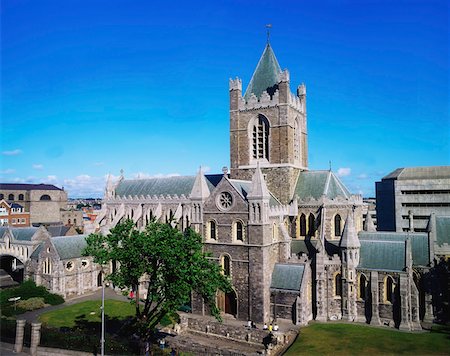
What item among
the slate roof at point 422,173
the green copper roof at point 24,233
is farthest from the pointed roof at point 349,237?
the slate roof at point 422,173

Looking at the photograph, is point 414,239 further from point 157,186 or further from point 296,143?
point 157,186

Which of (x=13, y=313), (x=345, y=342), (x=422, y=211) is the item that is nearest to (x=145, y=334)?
(x=345, y=342)

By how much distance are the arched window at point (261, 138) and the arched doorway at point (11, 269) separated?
122 feet

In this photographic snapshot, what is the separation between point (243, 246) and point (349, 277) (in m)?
10.2

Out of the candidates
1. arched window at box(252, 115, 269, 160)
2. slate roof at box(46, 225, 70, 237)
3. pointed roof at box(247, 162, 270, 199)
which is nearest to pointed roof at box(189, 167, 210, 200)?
pointed roof at box(247, 162, 270, 199)

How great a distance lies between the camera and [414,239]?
37031 millimetres

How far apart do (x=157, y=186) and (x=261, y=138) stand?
63.0 feet

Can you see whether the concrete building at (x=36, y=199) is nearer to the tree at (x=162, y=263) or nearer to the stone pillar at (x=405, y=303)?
the tree at (x=162, y=263)

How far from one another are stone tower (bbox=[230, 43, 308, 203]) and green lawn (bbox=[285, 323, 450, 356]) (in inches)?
565

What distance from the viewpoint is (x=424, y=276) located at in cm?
3456

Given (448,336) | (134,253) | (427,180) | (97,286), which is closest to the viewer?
(134,253)

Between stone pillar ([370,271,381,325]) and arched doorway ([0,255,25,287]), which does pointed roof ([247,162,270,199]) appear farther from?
arched doorway ([0,255,25,287])

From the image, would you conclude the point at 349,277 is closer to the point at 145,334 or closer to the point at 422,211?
the point at 145,334

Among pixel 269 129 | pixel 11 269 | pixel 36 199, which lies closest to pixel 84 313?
pixel 11 269
